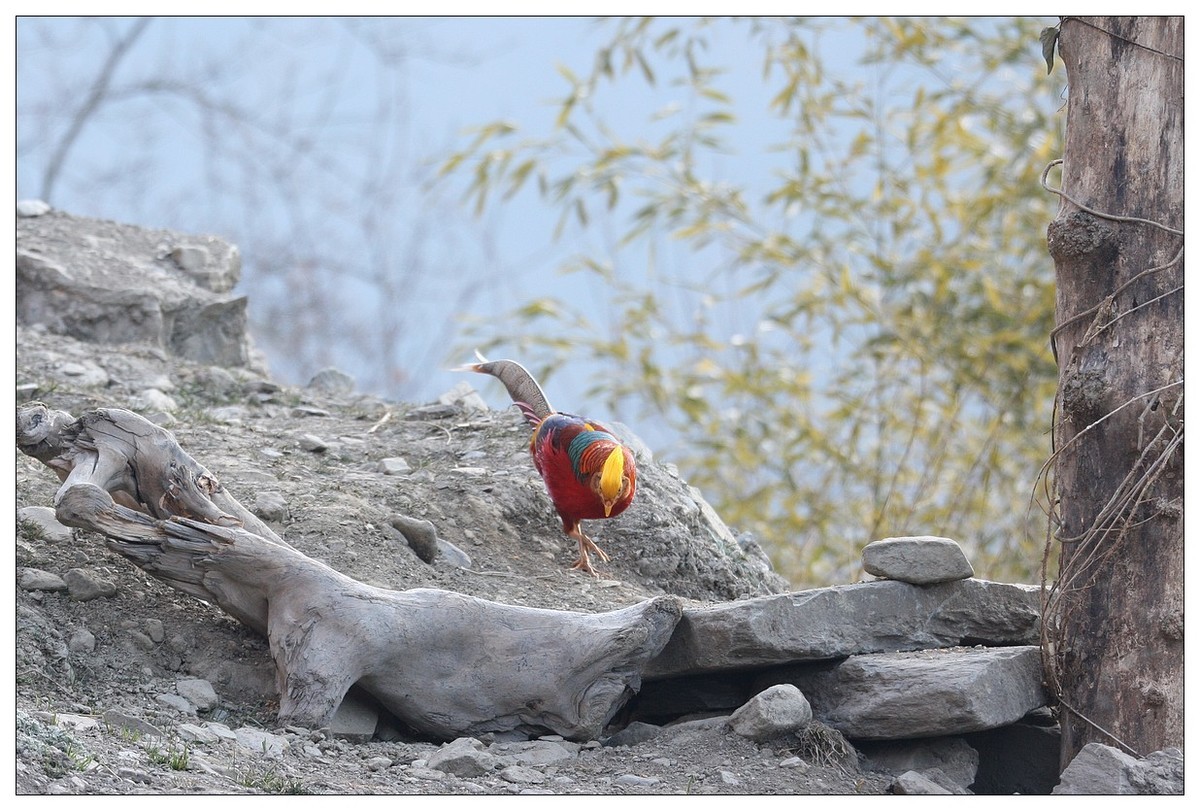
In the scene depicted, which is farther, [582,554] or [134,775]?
[582,554]

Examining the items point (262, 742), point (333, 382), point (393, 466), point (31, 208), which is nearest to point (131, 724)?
point (262, 742)

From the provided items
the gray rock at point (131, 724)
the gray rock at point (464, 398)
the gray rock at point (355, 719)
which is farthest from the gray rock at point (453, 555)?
the gray rock at point (464, 398)

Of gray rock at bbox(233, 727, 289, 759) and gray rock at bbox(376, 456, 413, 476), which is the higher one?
gray rock at bbox(376, 456, 413, 476)

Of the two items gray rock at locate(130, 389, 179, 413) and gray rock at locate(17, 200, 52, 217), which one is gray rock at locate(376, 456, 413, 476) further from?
gray rock at locate(17, 200, 52, 217)

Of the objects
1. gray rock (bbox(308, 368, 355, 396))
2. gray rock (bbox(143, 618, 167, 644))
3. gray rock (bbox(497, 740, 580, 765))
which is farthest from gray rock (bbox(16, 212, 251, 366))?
gray rock (bbox(497, 740, 580, 765))

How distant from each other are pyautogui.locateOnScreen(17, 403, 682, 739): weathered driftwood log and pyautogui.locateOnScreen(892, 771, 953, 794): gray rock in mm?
622

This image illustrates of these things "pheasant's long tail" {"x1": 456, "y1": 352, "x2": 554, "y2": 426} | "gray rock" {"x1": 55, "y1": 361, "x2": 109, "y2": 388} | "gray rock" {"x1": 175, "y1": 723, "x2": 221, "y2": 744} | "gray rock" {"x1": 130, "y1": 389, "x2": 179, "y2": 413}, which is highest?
"pheasant's long tail" {"x1": 456, "y1": 352, "x2": 554, "y2": 426}

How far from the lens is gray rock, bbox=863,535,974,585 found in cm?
325

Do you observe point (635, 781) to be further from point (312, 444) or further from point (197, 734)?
point (312, 444)

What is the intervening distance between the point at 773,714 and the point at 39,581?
1759mm

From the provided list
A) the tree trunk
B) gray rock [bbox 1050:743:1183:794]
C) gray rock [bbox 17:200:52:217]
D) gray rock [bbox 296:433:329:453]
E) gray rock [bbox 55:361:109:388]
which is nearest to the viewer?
gray rock [bbox 1050:743:1183:794]

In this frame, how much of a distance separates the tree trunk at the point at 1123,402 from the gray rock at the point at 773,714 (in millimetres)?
603

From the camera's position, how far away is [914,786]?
109 inches

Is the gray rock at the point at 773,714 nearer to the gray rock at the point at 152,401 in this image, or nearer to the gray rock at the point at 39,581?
the gray rock at the point at 39,581
